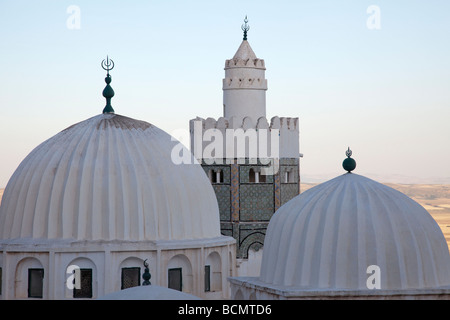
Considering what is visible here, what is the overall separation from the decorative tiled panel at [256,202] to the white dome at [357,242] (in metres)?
19.5

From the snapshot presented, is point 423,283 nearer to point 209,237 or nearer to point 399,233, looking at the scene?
point 399,233

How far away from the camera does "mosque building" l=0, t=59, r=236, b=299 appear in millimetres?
28516

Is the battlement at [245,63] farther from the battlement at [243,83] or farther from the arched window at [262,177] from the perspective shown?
the arched window at [262,177]

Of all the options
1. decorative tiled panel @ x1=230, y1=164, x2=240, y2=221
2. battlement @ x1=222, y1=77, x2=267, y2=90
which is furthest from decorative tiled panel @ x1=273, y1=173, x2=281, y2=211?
battlement @ x1=222, y1=77, x2=267, y2=90

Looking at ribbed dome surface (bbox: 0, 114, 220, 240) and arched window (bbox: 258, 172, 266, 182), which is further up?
arched window (bbox: 258, 172, 266, 182)

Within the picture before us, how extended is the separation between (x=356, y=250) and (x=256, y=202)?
21339mm

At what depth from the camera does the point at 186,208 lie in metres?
29.8

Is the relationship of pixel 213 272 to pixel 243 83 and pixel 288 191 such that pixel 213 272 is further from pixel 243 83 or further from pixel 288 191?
pixel 243 83

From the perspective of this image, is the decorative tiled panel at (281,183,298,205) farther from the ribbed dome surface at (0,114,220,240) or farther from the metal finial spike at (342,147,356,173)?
the metal finial spike at (342,147,356,173)

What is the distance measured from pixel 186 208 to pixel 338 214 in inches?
324

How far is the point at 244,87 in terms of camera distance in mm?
43469

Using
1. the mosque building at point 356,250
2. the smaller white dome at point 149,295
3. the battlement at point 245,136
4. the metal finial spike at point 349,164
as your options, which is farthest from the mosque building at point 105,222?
the battlement at point 245,136

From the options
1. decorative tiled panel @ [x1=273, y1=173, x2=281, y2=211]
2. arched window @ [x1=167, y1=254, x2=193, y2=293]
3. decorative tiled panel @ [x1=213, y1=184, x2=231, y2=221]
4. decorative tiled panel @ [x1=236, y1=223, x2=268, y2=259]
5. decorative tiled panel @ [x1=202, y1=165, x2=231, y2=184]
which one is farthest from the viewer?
decorative tiled panel @ [x1=273, y1=173, x2=281, y2=211]
